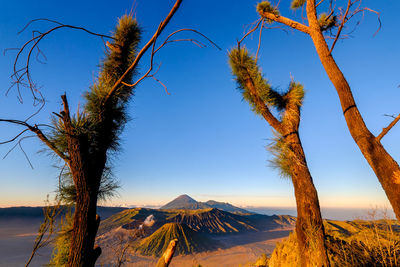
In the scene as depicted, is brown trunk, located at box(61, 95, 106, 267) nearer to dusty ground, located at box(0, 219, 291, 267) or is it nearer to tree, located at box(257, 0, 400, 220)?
tree, located at box(257, 0, 400, 220)

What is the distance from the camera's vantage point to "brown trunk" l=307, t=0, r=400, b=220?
58.1 inches

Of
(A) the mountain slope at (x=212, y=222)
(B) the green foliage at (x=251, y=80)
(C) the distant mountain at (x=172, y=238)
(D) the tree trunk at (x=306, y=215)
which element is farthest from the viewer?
(A) the mountain slope at (x=212, y=222)

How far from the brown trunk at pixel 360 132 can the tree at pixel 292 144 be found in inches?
68.4

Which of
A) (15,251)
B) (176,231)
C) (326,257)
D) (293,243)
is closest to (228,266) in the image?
(176,231)

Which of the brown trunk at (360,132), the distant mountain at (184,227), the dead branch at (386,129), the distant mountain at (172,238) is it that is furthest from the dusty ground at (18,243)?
the dead branch at (386,129)

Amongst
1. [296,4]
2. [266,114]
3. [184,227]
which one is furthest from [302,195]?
[184,227]

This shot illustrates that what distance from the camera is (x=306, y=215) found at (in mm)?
3115

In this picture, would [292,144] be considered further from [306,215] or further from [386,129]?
[386,129]

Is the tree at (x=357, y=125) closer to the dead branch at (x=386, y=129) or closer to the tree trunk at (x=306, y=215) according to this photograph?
the dead branch at (x=386, y=129)

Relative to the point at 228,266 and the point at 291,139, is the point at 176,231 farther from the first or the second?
the point at 291,139

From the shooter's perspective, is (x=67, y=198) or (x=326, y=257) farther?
(x=326, y=257)

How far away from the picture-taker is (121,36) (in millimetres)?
3334

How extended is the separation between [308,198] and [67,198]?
3.69 meters

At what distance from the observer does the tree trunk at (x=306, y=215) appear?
9.09ft
